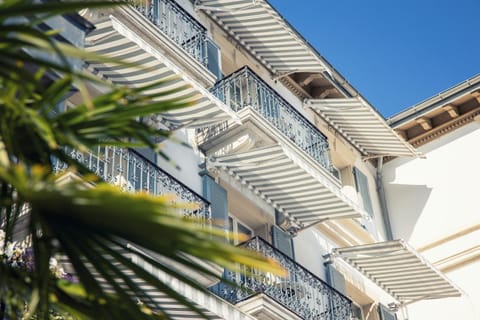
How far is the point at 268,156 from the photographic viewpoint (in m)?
14.0

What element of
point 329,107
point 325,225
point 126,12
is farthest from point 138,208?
point 329,107

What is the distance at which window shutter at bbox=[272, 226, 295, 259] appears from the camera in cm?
1489

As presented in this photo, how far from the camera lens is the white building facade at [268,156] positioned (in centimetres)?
1216

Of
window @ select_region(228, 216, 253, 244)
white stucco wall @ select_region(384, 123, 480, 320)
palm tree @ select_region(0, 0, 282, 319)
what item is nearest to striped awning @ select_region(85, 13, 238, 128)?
window @ select_region(228, 216, 253, 244)

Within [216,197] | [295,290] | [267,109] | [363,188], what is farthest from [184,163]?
[363,188]

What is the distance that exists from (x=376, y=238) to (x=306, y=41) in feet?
13.0

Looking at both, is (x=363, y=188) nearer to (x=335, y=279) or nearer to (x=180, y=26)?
(x=335, y=279)

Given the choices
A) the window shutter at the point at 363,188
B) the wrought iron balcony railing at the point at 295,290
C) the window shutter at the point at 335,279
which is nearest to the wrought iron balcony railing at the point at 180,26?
the wrought iron balcony railing at the point at 295,290

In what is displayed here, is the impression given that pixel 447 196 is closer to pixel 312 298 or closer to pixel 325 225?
pixel 325 225

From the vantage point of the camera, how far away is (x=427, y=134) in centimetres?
2009

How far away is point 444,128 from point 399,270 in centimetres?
438

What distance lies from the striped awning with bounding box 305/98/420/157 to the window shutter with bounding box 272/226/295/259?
3655 mm

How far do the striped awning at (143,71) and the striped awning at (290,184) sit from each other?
1.15m

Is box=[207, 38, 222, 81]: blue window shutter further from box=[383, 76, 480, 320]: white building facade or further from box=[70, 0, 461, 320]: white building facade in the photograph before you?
box=[383, 76, 480, 320]: white building facade
